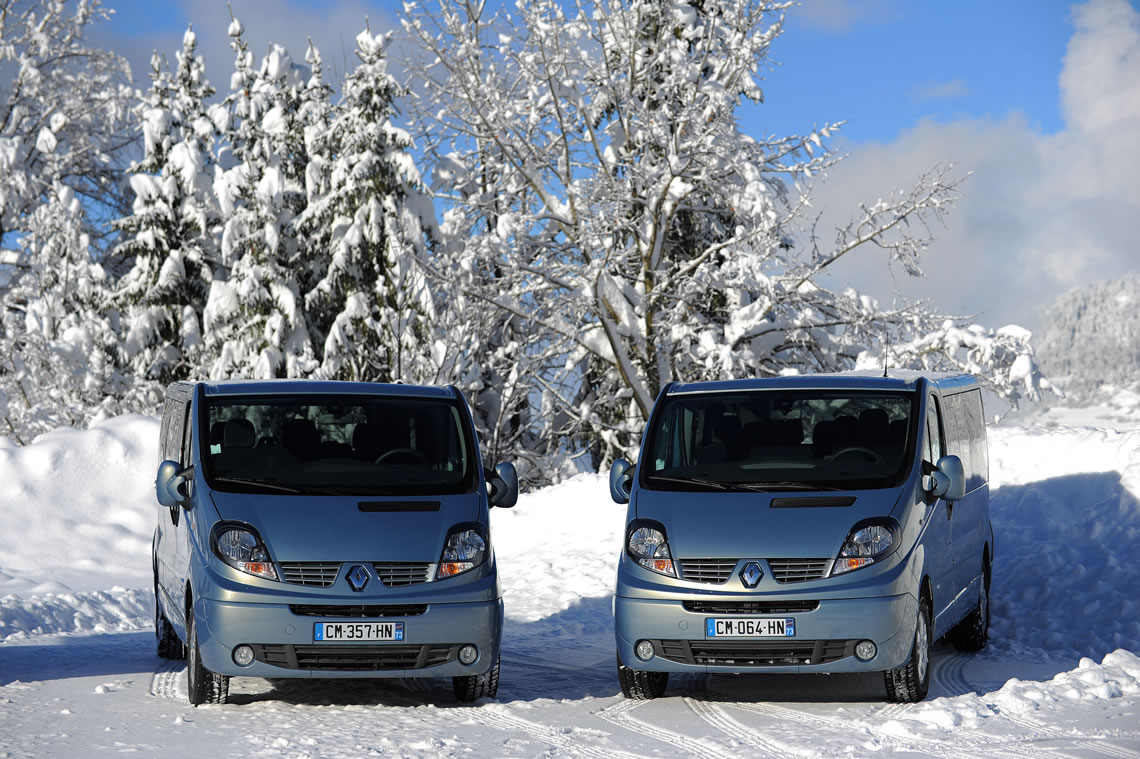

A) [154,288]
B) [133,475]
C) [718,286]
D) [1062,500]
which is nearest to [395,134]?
[154,288]

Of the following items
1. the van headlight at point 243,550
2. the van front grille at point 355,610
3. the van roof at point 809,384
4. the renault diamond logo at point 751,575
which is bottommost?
the van front grille at point 355,610

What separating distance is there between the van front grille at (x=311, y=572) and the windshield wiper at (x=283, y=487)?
1.67 feet

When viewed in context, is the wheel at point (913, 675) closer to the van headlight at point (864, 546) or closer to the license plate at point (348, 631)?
the van headlight at point (864, 546)

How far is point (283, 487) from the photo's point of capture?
8.23 metres

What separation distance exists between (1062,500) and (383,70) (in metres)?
22.4

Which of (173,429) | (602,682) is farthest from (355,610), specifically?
(173,429)

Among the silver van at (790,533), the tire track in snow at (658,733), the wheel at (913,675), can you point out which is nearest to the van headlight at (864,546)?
the silver van at (790,533)

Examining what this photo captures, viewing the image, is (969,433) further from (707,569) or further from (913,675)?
(707,569)

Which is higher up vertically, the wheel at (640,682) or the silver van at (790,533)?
the silver van at (790,533)

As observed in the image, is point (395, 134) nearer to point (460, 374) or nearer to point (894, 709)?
point (460, 374)

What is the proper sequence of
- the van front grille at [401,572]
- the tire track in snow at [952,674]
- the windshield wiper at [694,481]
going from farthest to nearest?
the tire track in snow at [952,674]
the windshield wiper at [694,481]
the van front grille at [401,572]

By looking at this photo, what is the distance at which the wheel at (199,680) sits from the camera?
26.6 feet

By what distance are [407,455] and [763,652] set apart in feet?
8.10

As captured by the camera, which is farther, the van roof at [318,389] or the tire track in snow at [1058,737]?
the van roof at [318,389]
